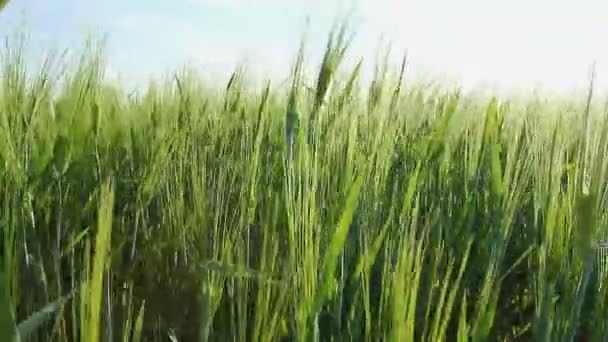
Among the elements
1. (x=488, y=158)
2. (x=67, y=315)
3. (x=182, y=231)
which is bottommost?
(x=67, y=315)

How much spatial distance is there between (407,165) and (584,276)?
20.4 inches

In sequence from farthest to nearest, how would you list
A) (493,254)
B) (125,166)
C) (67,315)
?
(125,166)
(67,315)
(493,254)

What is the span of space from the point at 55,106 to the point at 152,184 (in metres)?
0.31

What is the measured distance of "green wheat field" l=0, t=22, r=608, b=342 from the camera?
554mm

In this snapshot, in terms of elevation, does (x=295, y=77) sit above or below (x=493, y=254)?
above

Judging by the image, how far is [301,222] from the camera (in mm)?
550

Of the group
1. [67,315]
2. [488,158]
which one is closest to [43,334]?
[67,315]

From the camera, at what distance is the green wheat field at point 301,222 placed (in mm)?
554

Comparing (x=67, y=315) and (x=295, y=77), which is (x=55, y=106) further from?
(x=295, y=77)

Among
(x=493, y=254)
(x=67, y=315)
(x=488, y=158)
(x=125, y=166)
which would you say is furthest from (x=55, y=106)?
(x=493, y=254)

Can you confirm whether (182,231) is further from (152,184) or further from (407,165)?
(407,165)

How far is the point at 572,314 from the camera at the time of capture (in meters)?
0.62

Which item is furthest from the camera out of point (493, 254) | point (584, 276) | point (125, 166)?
point (125, 166)

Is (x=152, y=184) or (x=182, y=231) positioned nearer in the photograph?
(x=182, y=231)
